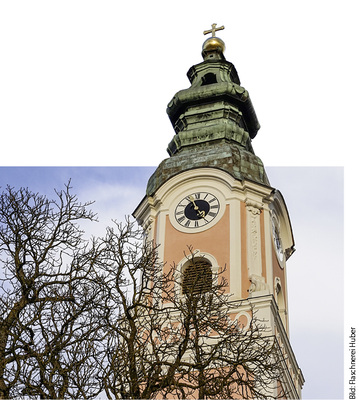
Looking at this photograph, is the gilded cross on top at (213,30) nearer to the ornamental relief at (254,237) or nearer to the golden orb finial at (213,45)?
the golden orb finial at (213,45)

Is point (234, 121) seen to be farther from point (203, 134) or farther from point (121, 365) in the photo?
point (121, 365)

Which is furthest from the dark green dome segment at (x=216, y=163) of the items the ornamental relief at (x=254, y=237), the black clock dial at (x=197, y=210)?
the black clock dial at (x=197, y=210)

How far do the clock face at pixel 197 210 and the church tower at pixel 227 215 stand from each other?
0.03m

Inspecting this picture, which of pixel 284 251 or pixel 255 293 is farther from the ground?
pixel 284 251

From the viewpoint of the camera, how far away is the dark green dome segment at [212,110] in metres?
26.9

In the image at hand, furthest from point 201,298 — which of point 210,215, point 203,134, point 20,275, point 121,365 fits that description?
point 203,134

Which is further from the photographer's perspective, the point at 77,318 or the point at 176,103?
the point at 176,103

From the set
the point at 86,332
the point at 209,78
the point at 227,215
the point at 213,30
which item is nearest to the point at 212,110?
the point at 209,78

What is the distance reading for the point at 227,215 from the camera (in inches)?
902

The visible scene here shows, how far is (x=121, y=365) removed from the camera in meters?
10.7

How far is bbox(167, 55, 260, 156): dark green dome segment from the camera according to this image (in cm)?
2692

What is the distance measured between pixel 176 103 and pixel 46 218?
677 inches

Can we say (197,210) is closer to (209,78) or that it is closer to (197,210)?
(197,210)

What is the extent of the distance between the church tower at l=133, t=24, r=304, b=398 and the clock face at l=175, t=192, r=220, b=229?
28 millimetres
